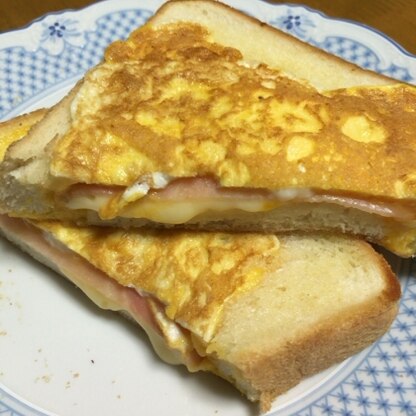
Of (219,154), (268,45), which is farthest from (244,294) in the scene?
(268,45)

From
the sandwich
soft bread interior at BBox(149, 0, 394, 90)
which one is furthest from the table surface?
the sandwich

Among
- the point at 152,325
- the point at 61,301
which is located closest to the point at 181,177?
the point at 152,325

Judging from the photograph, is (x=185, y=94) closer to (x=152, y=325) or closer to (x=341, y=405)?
(x=152, y=325)

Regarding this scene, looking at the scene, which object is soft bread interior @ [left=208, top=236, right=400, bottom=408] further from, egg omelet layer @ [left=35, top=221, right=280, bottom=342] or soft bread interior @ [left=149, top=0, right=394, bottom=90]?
soft bread interior @ [left=149, top=0, right=394, bottom=90]

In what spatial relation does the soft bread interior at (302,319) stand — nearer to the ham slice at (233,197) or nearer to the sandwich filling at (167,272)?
the sandwich filling at (167,272)

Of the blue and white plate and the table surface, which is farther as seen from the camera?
the table surface

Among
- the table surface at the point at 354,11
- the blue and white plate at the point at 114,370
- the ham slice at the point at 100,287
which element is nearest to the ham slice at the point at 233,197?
the ham slice at the point at 100,287
